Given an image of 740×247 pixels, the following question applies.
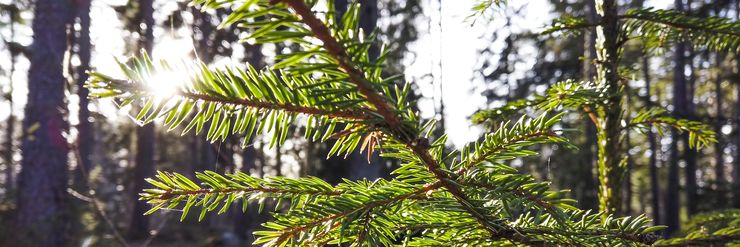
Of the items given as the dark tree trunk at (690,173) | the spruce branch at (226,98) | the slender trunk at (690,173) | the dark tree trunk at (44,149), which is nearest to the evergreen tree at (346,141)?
the spruce branch at (226,98)

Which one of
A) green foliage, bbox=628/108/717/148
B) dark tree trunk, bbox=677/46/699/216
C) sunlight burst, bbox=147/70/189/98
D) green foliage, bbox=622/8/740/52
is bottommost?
dark tree trunk, bbox=677/46/699/216

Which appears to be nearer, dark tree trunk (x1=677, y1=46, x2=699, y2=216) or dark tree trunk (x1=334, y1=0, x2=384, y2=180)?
dark tree trunk (x1=334, y1=0, x2=384, y2=180)

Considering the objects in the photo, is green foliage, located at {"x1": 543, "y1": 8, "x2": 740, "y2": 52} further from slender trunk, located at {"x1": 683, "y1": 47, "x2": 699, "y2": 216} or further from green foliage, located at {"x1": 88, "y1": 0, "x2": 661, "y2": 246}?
slender trunk, located at {"x1": 683, "y1": 47, "x2": 699, "y2": 216}

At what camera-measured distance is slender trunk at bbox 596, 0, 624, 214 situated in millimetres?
1362

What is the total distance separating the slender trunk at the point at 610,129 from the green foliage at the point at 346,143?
339mm

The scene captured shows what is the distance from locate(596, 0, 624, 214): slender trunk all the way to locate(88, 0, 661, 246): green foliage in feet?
1.11

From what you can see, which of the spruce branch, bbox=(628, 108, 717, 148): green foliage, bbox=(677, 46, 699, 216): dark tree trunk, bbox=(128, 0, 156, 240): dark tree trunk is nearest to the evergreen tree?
the spruce branch

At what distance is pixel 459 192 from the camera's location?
85 centimetres

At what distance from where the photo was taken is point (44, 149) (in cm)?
877

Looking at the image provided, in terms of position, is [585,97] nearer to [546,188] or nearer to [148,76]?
[546,188]

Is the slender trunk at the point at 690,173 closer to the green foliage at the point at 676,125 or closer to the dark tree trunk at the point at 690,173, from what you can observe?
the dark tree trunk at the point at 690,173

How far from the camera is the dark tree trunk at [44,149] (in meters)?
8.63

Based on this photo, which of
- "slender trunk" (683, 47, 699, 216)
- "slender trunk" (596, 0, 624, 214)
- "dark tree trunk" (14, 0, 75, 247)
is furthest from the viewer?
"slender trunk" (683, 47, 699, 216)

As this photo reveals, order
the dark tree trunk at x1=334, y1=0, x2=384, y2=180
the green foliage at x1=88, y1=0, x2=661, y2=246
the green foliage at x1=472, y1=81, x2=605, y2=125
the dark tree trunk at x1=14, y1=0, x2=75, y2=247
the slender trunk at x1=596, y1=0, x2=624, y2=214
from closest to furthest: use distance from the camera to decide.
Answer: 1. the green foliage at x1=88, y1=0, x2=661, y2=246
2. the green foliage at x1=472, y1=81, x2=605, y2=125
3. the slender trunk at x1=596, y1=0, x2=624, y2=214
4. the dark tree trunk at x1=334, y1=0, x2=384, y2=180
5. the dark tree trunk at x1=14, y1=0, x2=75, y2=247
